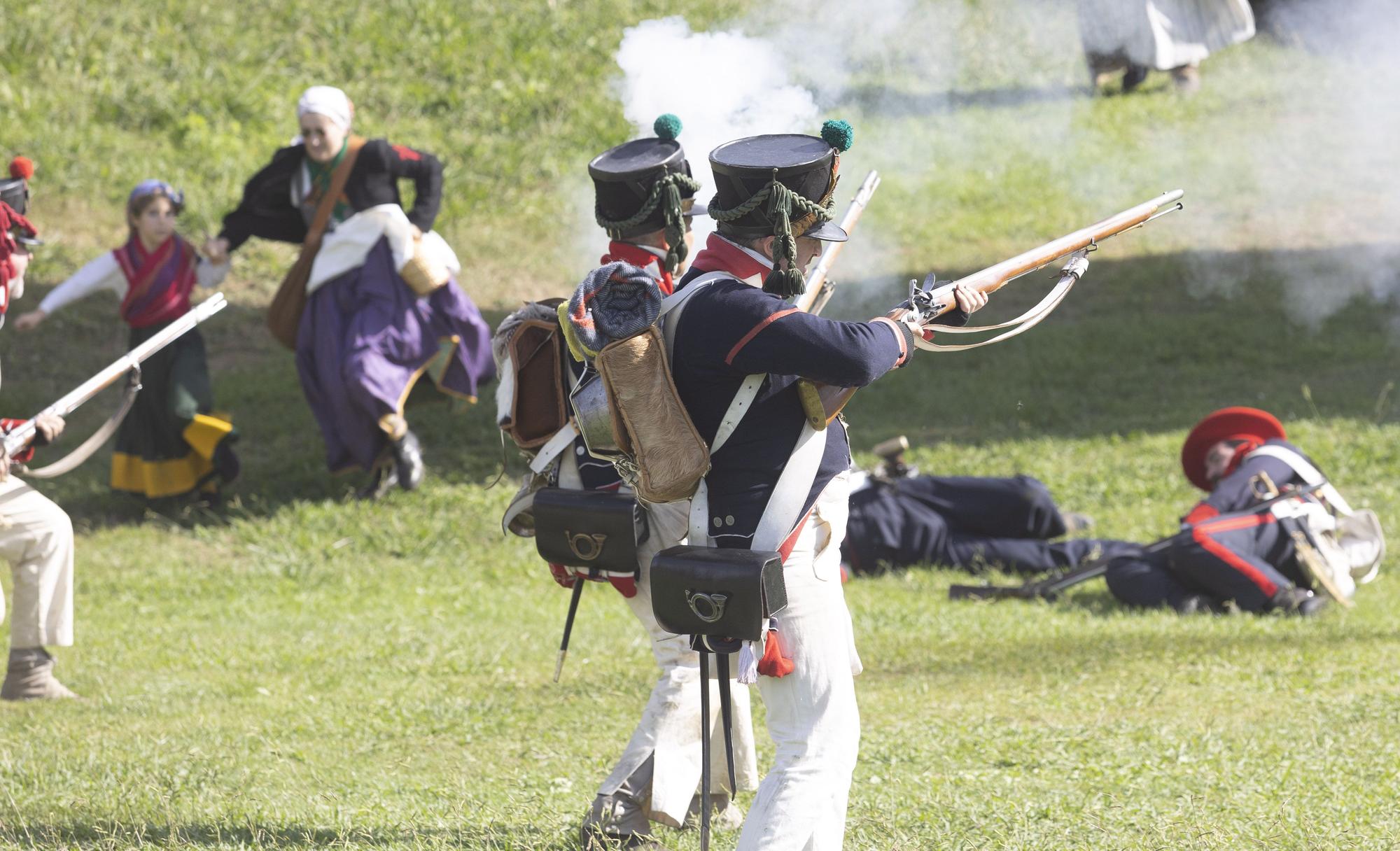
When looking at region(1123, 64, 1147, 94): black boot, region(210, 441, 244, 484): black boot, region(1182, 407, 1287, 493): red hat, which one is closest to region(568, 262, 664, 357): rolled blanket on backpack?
region(1182, 407, 1287, 493): red hat

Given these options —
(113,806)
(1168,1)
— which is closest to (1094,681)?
(113,806)

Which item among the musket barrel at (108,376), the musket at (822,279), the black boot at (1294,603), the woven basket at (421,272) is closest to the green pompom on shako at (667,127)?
the musket at (822,279)

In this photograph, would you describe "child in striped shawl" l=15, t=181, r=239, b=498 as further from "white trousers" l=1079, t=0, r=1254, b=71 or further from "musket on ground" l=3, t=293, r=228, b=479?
"white trousers" l=1079, t=0, r=1254, b=71

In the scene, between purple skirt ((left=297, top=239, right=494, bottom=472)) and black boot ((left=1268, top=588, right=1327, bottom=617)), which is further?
purple skirt ((left=297, top=239, right=494, bottom=472))

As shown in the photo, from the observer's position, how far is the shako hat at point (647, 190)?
4602 mm

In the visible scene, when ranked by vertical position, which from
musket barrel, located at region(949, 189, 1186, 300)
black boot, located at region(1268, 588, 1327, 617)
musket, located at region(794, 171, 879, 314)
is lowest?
black boot, located at region(1268, 588, 1327, 617)

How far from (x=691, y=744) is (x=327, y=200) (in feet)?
20.5

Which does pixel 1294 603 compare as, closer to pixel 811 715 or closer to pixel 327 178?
pixel 811 715

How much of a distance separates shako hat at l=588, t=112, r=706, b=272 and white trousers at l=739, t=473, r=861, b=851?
1129mm

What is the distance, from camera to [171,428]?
10.1 metres

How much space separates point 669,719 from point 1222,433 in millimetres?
5581

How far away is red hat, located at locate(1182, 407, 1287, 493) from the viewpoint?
8.98 meters

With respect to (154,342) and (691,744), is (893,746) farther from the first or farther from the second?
(154,342)

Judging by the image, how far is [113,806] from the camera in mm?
4902
